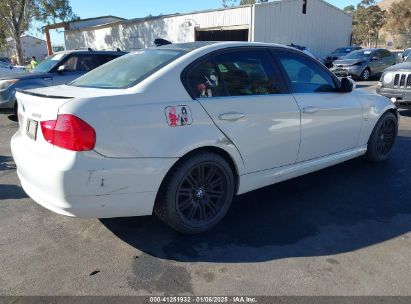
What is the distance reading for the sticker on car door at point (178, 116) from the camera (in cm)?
303

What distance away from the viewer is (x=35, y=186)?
3.06 metres

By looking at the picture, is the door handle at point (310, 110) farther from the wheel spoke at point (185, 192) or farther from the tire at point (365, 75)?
the tire at point (365, 75)

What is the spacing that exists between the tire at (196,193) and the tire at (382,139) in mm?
2636

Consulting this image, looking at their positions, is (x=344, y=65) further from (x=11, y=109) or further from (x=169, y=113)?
(x=169, y=113)

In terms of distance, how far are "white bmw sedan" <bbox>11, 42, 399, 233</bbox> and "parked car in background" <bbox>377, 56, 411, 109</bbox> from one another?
499 cm

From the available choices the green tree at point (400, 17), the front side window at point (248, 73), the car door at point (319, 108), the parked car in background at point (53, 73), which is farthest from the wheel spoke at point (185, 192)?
the green tree at point (400, 17)

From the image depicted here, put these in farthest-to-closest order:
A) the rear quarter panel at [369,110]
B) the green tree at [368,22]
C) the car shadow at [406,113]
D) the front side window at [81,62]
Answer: the green tree at [368,22]
the car shadow at [406,113]
the front side window at [81,62]
the rear quarter panel at [369,110]

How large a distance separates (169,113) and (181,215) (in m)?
0.89

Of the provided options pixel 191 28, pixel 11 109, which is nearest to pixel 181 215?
pixel 11 109

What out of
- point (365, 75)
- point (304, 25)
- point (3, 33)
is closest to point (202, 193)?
point (365, 75)

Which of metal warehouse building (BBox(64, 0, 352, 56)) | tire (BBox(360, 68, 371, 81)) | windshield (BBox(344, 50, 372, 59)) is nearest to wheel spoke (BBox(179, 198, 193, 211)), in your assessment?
tire (BBox(360, 68, 371, 81))

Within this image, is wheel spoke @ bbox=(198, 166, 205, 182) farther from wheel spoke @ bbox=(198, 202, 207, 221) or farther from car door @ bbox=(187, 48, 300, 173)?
car door @ bbox=(187, 48, 300, 173)

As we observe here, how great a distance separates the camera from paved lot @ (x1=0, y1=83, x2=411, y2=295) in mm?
2760

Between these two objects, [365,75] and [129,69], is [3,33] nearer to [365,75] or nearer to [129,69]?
[365,75]
